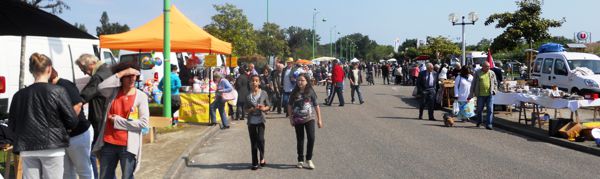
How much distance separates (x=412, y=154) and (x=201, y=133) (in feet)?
15.3

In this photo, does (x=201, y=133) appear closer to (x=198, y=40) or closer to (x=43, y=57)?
(x=198, y=40)

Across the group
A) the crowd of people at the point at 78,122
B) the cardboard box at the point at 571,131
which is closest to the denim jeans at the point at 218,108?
the crowd of people at the point at 78,122

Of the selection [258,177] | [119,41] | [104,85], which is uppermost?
[119,41]

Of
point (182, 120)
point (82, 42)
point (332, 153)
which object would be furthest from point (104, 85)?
point (82, 42)

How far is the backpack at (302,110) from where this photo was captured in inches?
320

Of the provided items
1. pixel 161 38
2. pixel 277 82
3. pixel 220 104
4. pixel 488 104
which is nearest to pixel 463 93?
pixel 488 104

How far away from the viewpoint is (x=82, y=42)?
14883 mm

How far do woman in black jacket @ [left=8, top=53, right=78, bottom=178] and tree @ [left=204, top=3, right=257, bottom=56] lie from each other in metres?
41.8

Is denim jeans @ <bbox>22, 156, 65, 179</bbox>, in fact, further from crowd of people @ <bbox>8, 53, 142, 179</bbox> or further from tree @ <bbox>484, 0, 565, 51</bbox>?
tree @ <bbox>484, 0, 565, 51</bbox>

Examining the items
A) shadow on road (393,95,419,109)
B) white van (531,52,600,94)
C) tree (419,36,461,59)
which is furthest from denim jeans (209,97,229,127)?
tree (419,36,461,59)

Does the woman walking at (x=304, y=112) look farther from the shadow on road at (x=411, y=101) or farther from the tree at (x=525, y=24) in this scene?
the tree at (x=525, y=24)

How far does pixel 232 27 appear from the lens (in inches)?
1891

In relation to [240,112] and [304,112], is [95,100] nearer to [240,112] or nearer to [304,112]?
[304,112]

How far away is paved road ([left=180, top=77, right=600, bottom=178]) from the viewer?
7.94 meters
